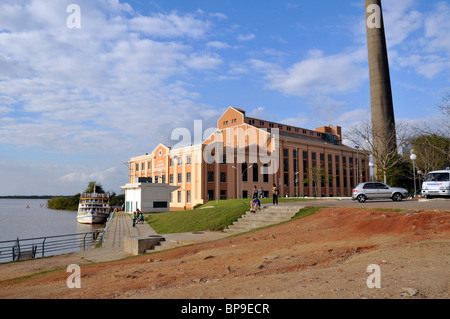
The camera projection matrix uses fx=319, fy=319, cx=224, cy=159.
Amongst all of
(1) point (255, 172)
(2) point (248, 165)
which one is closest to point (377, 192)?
(2) point (248, 165)

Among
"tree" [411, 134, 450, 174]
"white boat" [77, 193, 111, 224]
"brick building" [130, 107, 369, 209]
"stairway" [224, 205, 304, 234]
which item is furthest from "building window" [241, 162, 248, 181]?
"stairway" [224, 205, 304, 234]

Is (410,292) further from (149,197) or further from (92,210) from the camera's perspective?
(92,210)

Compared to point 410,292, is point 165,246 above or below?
below

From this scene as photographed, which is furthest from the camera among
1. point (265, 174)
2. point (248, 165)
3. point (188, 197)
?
point (265, 174)

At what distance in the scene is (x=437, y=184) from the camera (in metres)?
22.8

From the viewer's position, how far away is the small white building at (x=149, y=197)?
4819 cm

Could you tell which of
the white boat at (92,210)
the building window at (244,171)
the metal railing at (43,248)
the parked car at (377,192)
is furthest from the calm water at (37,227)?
the parked car at (377,192)

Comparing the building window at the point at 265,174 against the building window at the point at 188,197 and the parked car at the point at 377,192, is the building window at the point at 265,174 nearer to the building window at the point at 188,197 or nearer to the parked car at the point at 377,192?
the building window at the point at 188,197

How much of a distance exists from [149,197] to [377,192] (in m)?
33.7

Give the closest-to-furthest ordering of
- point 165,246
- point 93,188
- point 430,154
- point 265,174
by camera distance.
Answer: point 165,246 < point 430,154 < point 265,174 < point 93,188

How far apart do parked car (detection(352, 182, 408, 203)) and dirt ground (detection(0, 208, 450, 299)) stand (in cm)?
1081

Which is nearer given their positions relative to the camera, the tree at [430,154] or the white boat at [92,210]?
the tree at [430,154]

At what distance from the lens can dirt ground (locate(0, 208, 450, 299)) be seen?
5.97 m

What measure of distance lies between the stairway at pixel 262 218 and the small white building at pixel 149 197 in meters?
31.0
